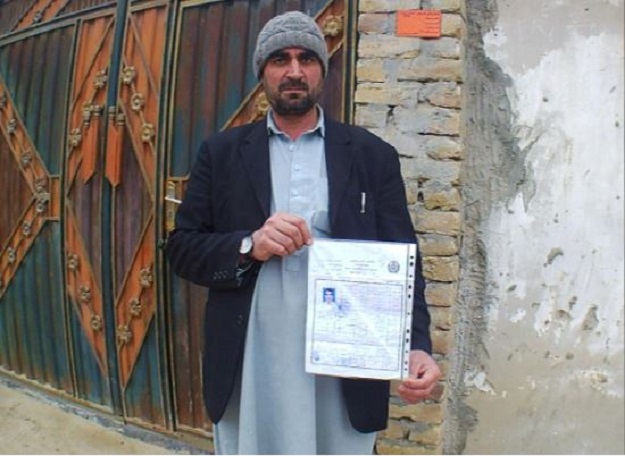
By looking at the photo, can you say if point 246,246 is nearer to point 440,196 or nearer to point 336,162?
point 336,162

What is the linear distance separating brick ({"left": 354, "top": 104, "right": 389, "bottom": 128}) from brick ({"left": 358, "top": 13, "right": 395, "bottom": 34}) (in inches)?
10.9

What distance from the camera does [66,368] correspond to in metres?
4.08

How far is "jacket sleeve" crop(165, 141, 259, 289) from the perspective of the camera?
213 cm

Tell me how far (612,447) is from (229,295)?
1.78 meters

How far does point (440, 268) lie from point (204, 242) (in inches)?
46.7

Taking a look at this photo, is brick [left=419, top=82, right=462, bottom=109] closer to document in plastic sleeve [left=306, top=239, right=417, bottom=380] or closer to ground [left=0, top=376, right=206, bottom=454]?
document in plastic sleeve [left=306, top=239, right=417, bottom=380]

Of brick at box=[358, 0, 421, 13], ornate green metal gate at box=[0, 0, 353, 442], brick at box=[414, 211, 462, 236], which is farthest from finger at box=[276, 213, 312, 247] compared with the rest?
brick at box=[358, 0, 421, 13]

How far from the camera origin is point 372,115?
312cm

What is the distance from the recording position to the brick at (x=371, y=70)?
122 inches

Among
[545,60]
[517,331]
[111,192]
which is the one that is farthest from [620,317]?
[111,192]

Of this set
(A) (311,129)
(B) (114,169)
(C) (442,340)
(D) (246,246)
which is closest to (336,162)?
(A) (311,129)

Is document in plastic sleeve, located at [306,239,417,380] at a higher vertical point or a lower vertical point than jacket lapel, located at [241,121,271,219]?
lower

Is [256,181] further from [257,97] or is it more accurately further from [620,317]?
[620,317]

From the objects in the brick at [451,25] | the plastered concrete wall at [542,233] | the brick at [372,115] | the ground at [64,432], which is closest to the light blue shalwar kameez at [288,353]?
the brick at [372,115]
